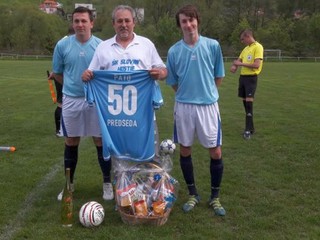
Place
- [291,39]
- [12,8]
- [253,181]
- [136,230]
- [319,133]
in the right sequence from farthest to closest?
1. [12,8]
2. [291,39]
3. [319,133]
4. [253,181]
5. [136,230]

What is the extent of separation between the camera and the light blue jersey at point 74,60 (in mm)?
5102

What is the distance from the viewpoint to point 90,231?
4531 mm

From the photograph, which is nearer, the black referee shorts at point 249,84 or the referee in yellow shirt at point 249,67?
the referee in yellow shirt at point 249,67

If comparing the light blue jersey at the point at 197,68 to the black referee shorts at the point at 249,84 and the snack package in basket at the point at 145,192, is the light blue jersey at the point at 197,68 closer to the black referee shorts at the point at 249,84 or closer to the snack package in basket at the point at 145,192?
the snack package in basket at the point at 145,192

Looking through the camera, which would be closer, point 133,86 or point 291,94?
point 133,86

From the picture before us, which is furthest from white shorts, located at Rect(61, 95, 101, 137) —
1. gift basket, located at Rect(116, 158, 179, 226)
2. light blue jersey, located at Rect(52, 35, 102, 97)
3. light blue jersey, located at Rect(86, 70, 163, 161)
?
gift basket, located at Rect(116, 158, 179, 226)

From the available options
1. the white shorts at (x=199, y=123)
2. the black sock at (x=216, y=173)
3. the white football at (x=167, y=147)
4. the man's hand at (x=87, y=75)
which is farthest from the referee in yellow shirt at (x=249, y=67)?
the man's hand at (x=87, y=75)

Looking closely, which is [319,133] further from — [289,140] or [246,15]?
[246,15]

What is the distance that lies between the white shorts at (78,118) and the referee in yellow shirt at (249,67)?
15.0ft

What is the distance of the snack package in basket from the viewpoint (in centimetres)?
465

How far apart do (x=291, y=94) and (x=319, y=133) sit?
7822mm

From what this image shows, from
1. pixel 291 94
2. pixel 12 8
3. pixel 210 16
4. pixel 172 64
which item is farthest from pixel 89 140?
pixel 12 8

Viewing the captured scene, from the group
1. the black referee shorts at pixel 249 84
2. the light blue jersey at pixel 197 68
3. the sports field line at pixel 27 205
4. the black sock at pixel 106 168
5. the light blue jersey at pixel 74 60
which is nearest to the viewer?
the sports field line at pixel 27 205

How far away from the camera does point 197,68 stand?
4.85 m
